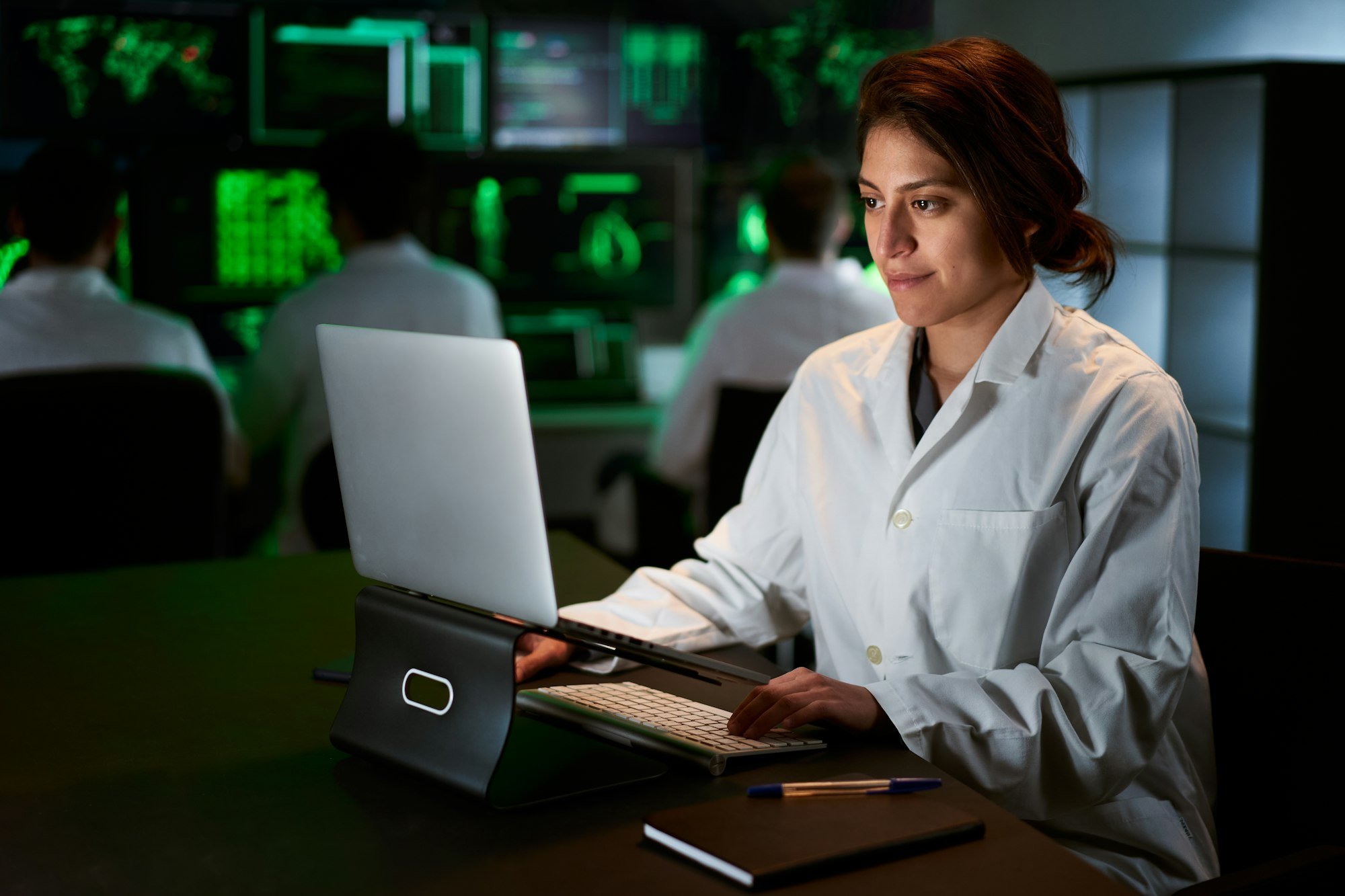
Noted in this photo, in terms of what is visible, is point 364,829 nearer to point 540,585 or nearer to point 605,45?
point 540,585

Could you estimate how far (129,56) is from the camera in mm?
3709

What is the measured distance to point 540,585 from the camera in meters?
1.05

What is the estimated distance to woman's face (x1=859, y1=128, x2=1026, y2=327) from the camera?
138cm

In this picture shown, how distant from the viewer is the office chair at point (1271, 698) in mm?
1296

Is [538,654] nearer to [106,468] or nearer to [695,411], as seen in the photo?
[106,468]

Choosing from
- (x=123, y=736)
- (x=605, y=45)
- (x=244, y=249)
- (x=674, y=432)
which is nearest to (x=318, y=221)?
(x=244, y=249)

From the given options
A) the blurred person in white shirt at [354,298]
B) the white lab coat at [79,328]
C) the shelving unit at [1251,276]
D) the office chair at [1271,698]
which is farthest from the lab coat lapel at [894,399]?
the blurred person in white shirt at [354,298]

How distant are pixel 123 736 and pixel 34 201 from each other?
1975 mm

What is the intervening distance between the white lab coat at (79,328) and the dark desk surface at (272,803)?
136 centimetres

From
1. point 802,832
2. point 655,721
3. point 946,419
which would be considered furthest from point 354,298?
point 802,832

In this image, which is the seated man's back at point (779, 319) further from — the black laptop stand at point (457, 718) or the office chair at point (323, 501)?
the black laptop stand at point (457, 718)

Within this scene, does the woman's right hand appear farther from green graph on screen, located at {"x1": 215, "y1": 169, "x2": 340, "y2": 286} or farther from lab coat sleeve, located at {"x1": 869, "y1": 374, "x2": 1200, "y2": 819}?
green graph on screen, located at {"x1": 215, "y1": 169, "x2": 340, "y2": 286}

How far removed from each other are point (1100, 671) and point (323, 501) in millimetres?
1844

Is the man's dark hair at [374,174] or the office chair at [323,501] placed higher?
the man's dark hair at [374,174]
